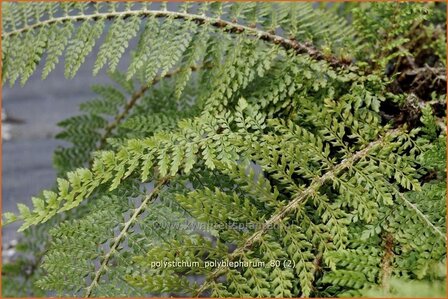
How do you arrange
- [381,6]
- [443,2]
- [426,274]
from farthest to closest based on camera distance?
[443,2]
[381,6]
[426,274]

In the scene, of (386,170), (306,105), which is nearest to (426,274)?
(386,170)

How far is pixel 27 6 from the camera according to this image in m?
0.97

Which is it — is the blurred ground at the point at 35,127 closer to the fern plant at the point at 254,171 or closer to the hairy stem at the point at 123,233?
the fern plant at the point at 254,171

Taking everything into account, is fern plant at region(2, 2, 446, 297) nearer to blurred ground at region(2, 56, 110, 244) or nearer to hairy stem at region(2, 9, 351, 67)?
hairy stem at region(2, 9, 351, 67)

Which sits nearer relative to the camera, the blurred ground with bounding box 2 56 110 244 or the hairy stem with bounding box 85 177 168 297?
the hairy stem with bounding box 85 177 168 297

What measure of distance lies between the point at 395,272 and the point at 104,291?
342 millimetres

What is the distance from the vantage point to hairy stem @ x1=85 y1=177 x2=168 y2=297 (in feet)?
2.44

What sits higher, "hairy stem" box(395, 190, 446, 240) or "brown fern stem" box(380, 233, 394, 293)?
"hairy stem" box(395, 190, 446, 240)

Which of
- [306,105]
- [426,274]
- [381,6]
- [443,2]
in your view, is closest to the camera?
[426,274]

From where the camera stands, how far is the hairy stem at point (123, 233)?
745 mm

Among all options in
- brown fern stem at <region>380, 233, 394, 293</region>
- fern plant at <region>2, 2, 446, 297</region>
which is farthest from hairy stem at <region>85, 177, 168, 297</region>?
brown fern stem at <region>380, 233, 394, 293</region>

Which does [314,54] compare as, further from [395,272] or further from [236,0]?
[395,272]

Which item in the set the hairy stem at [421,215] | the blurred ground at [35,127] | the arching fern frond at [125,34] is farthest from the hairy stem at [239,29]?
the blurred ground at [35,127]

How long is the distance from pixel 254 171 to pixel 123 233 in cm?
18
